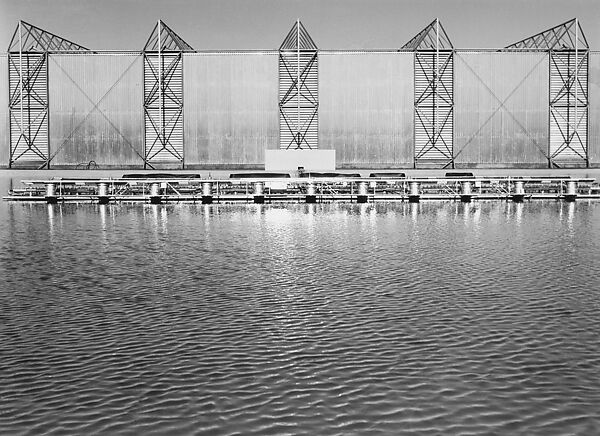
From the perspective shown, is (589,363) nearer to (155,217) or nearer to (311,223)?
(311,223)

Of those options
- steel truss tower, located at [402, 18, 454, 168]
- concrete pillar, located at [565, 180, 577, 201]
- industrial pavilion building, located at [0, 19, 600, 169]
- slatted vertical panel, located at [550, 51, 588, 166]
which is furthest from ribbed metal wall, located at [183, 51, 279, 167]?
concrete pillar, located at [565, 180, 577, 201]

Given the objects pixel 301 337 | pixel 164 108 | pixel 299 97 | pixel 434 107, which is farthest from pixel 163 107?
pixel 301 337

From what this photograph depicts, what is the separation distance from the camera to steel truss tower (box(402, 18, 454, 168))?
6550 centimetres

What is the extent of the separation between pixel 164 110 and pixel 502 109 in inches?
1022

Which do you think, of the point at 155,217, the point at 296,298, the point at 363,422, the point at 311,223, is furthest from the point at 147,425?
the point at 155,217

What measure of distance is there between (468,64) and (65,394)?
59.8 meters

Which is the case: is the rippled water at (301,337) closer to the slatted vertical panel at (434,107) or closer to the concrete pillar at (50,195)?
the concrete pillar at (50,195)

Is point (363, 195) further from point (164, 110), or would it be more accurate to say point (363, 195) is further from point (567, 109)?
point (567, 109)

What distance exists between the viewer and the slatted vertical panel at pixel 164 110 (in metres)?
65.1

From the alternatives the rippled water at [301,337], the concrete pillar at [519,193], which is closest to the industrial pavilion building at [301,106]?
the concrete pillar at [519,193]

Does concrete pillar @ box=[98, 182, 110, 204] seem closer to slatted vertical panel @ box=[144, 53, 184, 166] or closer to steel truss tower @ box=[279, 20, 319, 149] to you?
slatted vertical panel @ box=[144, 53, 184, 166]

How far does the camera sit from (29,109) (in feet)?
218

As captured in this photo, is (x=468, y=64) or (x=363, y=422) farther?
(x=468, y=64)

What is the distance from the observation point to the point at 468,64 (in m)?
65.9
